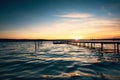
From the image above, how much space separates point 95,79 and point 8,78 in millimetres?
7441

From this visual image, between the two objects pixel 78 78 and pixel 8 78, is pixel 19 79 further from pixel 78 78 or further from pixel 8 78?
pixel 78 78

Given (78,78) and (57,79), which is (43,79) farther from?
(78,78)

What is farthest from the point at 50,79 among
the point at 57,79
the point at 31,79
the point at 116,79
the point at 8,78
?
the point at 116,79

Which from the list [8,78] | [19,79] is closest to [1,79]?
[8,78]

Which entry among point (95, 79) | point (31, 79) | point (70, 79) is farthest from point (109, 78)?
point (31, 79)

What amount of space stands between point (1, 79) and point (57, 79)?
470 centimetres

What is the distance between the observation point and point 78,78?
1180 cm

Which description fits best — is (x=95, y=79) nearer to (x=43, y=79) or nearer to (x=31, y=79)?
(x=43, y=79)

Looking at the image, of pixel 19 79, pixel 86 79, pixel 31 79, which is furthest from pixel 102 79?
pixel 19 79

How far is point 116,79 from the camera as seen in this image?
11.5m

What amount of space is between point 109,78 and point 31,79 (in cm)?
673

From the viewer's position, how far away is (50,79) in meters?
11.6

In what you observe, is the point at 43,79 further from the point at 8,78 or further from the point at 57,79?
the point at 8,78

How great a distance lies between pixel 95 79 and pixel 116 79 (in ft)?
5.78
